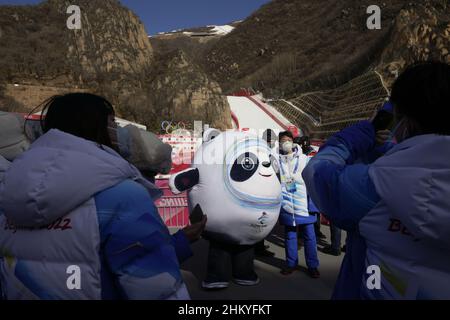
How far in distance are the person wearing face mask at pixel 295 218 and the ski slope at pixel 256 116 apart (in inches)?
Answer: 666

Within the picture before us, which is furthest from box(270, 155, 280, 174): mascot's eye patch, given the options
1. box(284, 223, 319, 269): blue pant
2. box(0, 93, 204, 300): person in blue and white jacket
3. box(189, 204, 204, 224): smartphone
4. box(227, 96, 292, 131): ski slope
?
box(227, 96, 292, 131): ski slope

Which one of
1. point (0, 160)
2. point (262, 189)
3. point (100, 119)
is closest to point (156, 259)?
point (100, 119)

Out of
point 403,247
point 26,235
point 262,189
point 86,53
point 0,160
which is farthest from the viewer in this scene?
point 86,53

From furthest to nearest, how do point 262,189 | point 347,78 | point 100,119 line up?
1. point 347,78
2. point 262,189
3. point 100,119

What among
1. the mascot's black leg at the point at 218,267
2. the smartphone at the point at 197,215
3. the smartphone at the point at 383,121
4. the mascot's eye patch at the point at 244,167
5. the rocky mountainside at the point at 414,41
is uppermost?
the rocky mountainside at the point at 414,41

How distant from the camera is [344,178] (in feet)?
4.60

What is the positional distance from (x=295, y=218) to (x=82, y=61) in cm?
2079

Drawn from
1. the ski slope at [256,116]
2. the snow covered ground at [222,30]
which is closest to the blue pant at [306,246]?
the ski slope at [256,116]

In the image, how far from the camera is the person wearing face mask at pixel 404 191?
44.6 inches

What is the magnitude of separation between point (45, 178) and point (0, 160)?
3.90 ft

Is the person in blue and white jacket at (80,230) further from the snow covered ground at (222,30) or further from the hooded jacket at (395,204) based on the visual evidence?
the snow covered ground at (222,30)

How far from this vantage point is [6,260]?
1.40 meters
